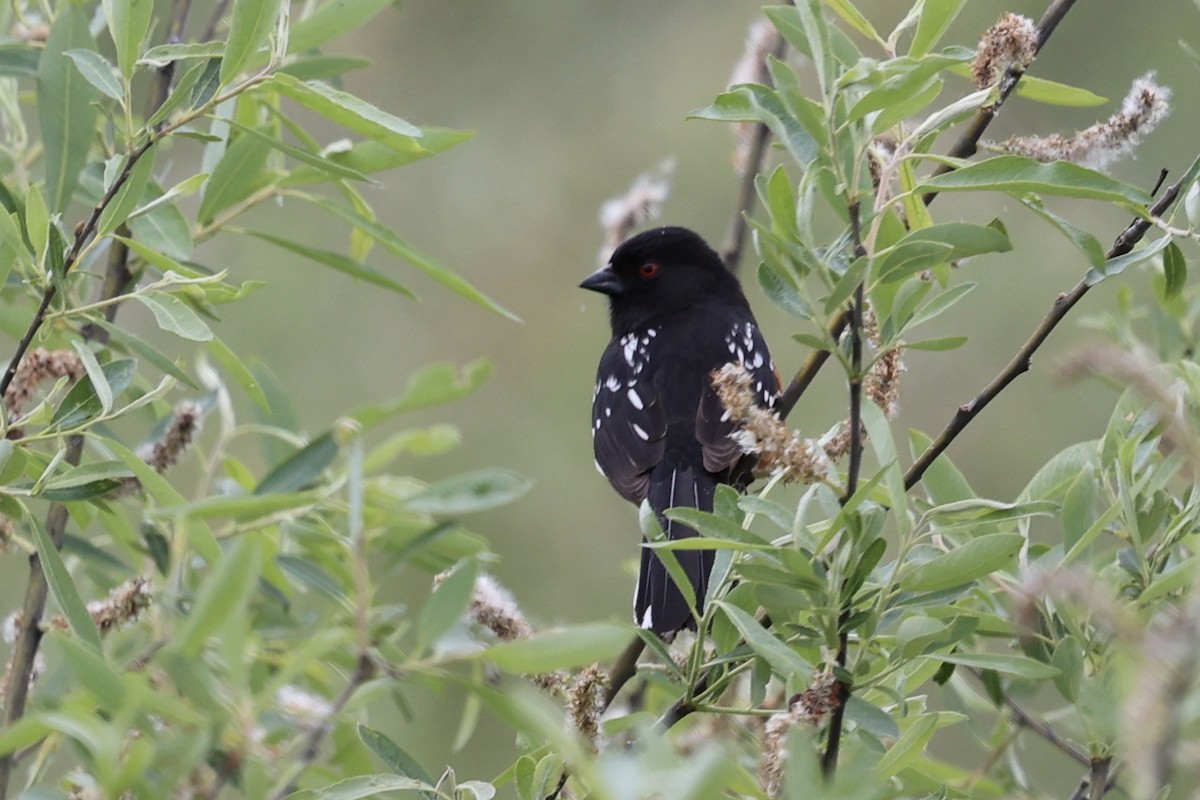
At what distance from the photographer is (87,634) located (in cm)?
132

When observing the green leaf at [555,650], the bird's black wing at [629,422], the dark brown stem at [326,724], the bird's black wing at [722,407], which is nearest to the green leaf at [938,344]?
the green leaf at [555,650]

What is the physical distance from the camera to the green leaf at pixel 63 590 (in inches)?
51.8

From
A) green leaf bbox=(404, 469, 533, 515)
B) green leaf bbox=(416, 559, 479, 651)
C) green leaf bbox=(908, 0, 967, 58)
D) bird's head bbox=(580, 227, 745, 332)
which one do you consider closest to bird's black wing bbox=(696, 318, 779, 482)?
bird's head bbox=(580, 227, 745, 332)

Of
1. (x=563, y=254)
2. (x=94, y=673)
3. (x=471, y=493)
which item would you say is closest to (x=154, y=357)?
(x=471, y=493)

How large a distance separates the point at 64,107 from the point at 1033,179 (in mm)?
1090

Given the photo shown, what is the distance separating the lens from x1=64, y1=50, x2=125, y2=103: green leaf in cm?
137

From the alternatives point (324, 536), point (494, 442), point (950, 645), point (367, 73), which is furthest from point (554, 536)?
point (950, 645)

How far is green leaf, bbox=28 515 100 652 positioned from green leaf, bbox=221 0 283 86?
1.73ft

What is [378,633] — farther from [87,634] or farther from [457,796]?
[87,634]

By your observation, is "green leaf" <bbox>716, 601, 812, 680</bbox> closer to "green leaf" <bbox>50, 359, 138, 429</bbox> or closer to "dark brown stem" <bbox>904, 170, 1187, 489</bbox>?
"dark brown stem" <bbox>904, 170, 1187, 489</bbox>

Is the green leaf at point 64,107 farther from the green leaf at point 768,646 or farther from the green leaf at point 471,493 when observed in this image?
the green leaf at point 768,646

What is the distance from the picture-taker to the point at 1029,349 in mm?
1392

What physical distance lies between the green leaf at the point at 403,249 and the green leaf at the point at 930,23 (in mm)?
645

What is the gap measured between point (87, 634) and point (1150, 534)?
1.16 metres
